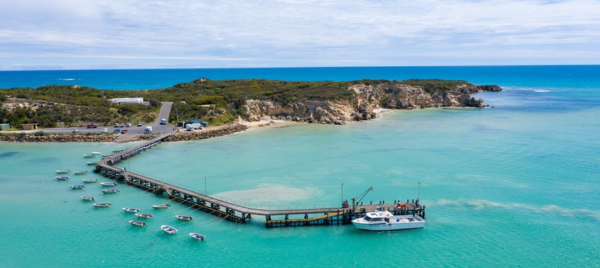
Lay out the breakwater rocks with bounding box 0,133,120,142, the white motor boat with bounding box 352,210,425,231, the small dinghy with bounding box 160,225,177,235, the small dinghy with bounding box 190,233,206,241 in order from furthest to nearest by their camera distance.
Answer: the breakwater rocks with bounding box 0,133,120,142, the white motor boat with bounding box 352,210,425,231, the small dinghy with bounding box 160,225,177,235, the small dinghy with bounding box 190,233,206,241

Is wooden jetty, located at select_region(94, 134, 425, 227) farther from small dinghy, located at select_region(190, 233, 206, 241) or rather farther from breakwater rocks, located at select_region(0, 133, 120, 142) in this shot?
breakwater rocks, located at select_region(0, 133, 120, 142)

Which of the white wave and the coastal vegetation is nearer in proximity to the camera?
the white wave

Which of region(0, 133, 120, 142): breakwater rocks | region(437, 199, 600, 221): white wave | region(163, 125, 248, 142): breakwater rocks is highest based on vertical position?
region(163, 125, 248, 142): breakwater rocks

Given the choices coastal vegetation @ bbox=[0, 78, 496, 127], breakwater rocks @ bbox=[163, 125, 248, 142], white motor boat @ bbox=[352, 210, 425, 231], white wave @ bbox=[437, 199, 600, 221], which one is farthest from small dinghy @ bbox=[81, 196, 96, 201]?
coastal vegetation @ bbox=[0, 78, 496, 127]

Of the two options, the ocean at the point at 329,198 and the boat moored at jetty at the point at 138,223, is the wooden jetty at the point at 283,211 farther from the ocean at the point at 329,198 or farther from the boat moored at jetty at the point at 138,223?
the boat moored at jetty at the point at 138,223

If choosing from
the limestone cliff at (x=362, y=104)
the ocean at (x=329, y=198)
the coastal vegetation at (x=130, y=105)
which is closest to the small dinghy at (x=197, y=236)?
the ocean at (x=329, y=198)

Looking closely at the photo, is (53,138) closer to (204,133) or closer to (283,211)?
(204,133)

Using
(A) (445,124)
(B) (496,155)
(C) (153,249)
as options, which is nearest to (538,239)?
(B) (496,155)

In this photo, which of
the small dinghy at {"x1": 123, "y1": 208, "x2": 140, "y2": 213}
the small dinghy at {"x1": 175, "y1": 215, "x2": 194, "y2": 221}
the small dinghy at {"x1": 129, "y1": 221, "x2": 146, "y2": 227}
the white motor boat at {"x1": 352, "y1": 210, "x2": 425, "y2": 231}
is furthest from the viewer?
the small dinghy at {"x1": 123, "y1": 208, "x2": 140, "y2": 213}
